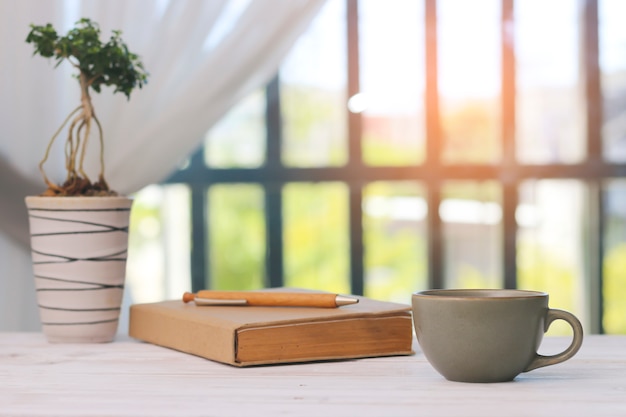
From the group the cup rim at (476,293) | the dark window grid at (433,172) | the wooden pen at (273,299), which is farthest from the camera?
the dark window grid at (433,172)

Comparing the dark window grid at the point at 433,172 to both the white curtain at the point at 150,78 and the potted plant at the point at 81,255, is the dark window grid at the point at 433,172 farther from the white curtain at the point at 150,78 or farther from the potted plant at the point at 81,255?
the potted plant at the point at 81,255

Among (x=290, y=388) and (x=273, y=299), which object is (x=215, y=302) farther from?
(x=290, y=388)

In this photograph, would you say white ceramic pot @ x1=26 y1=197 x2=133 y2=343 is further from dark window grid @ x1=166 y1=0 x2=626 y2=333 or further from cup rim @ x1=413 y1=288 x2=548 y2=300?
dark window grid @ x1=166 y1=0 x2=626 y2=333

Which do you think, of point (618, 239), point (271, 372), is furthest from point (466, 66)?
point (271, 372)

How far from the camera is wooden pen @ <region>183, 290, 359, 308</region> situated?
954mm

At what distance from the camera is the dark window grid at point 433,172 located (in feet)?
6.83

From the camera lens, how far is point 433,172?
2092 mm

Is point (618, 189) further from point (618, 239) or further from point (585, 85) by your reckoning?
point (585, 85)

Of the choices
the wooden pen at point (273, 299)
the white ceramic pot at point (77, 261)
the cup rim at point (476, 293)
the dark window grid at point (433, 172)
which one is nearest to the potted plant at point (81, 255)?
the white ceramic pot at point (77, 261)

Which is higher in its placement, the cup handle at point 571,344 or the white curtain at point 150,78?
the white curtain at point 150,78

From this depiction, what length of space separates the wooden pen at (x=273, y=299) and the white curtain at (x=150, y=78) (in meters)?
0.84

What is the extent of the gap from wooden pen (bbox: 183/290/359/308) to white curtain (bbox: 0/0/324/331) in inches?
33.3

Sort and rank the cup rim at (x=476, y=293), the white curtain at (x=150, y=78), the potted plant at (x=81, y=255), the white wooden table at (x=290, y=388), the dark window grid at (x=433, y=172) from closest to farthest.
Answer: the white wooden table at (x=290, y=388) < the cup rim at (x=476, y=293) < the potted plant at (x=81, y=255) < the white curtain at (x=150, y=78) < the dark window grid at (x=433, y=172)

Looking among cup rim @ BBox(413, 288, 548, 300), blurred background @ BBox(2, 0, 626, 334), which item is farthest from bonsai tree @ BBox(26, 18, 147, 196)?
blurred background @ BBox(2, 0, 626, 334)
